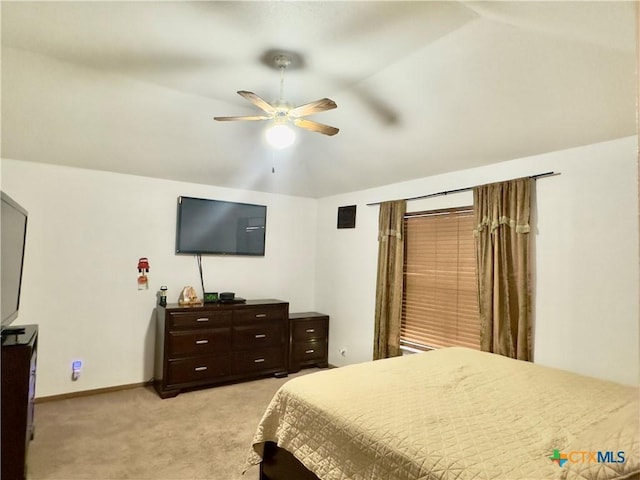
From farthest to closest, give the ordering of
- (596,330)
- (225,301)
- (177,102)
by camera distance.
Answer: (225,301) → (177,102) → (596,330)

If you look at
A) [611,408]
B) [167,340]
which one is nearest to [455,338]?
[611,408]

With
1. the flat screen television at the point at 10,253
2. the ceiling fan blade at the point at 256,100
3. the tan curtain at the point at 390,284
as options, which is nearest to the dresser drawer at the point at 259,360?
the tan curtain at the point at 390,284

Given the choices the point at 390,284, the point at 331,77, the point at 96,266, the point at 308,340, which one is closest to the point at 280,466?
the point at 390,284

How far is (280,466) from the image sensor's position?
2139 mm

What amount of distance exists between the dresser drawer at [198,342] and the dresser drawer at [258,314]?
168 millimetres

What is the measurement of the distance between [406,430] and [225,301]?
3071 millimetres

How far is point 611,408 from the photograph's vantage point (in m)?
1.89

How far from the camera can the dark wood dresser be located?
12.5ft

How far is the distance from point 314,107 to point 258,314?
2.86m

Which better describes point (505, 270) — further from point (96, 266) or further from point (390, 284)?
point (96, 266)

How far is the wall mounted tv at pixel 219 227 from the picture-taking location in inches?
171

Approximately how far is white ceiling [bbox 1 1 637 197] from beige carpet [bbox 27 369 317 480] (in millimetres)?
2403

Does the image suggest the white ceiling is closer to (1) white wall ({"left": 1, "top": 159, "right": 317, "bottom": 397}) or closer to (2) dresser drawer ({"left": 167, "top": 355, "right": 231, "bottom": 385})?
(1) white wall ({"left": 1, "top": 159, "right": 317, "bottom": 397})

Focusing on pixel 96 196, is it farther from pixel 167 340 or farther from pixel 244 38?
pixel 244 38
